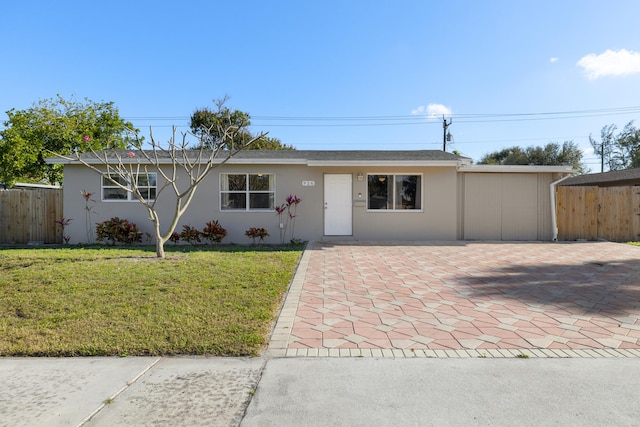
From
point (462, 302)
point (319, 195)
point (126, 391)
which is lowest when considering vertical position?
point (126, 391)

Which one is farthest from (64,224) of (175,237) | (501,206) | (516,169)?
(516,169)

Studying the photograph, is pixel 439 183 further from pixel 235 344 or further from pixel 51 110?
pixel 51 110

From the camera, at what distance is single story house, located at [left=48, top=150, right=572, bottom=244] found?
38.3 feet

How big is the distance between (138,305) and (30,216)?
10222 millimetres

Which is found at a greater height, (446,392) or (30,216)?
(30,216)

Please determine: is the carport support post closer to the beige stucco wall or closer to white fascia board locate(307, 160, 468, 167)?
the beige stucco wall

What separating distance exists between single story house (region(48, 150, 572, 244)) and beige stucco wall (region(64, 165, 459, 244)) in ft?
0.10

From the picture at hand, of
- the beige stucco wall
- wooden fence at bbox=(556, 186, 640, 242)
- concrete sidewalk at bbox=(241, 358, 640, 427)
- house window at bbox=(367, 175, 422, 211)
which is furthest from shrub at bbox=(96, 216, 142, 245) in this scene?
wooden fence at bbox=(556, 186, 640, 242)

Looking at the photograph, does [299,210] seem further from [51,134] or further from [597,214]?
[51,134]

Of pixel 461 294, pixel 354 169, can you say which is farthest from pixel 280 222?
pixel 461 294

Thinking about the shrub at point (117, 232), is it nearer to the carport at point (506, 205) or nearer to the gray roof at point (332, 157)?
the gray roof at point (332, 157)

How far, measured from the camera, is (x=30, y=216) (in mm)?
12047

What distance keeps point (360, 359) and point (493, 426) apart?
1.22 meters

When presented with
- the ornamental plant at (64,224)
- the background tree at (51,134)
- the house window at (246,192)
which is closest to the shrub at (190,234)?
the house window at (246,192)
